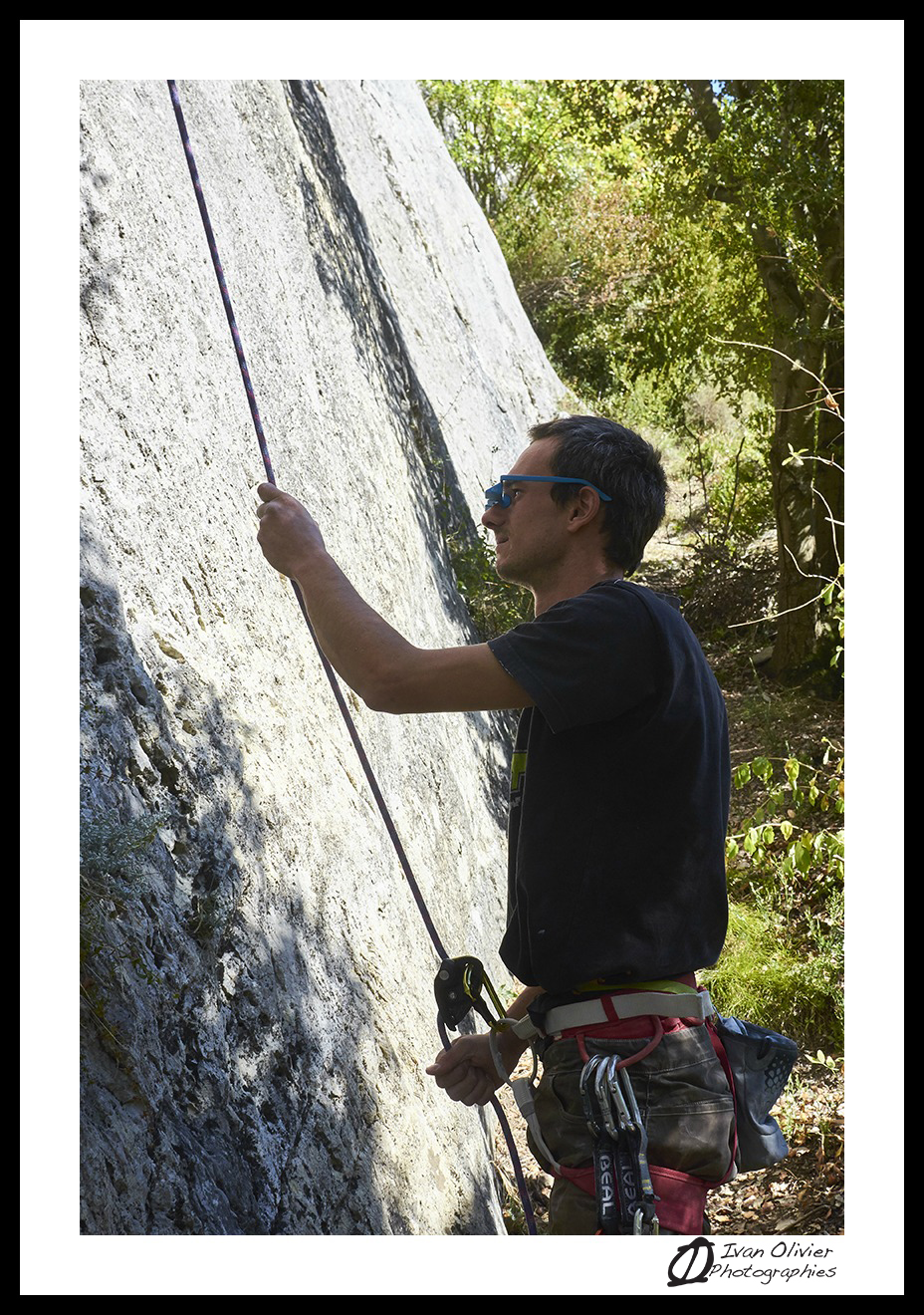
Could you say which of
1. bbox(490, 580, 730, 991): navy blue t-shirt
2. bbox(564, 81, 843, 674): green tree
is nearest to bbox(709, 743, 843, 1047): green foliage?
bbox(564, 81, 843, 674): green tree

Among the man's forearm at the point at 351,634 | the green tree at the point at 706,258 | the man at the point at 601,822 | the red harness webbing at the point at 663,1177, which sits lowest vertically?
the red harness webbing at the point at 663,1177

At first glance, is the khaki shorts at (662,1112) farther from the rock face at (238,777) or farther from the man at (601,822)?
the rock face at (238,777)

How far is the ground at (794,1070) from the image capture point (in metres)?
3.90

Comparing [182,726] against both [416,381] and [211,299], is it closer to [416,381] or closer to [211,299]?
[211,299]

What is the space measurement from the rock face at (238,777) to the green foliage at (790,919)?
1.09 meters

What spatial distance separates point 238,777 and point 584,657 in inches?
43.2

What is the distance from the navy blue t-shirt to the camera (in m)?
1.93

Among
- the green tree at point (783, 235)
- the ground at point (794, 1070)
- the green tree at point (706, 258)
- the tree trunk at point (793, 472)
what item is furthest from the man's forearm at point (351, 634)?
the tree trunk at point (793, 472)

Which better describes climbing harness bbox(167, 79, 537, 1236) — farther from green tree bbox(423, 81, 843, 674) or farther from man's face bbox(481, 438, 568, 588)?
green tree bbox(423, 81, 843, 674)

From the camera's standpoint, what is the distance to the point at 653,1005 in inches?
77.9

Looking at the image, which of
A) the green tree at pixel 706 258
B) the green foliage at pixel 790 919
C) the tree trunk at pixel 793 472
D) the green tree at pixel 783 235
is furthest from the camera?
the tree trunk at pixel 793 472

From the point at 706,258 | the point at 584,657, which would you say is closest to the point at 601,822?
the point at 584,657

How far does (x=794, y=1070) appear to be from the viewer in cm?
456

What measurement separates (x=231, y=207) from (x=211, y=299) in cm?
87
